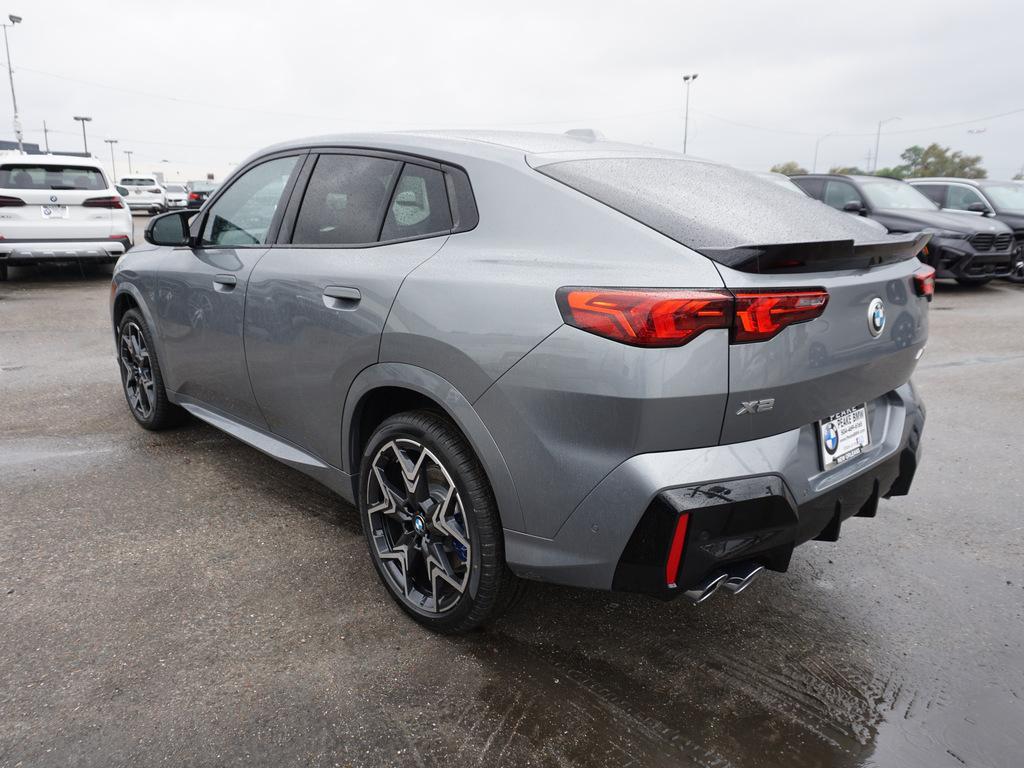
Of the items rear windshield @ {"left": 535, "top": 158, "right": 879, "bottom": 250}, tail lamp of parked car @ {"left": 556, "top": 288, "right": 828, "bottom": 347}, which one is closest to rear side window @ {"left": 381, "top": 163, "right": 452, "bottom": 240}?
rear windshield @ {"left": 535, "top": 158, "right": 879, "bottom": 250}

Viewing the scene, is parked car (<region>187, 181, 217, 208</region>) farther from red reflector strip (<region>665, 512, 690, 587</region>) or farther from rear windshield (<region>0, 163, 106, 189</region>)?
red reflector strip (<region>665, 512, 690, 587</region>)

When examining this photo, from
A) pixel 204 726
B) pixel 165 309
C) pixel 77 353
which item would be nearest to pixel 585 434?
pixel 204 726

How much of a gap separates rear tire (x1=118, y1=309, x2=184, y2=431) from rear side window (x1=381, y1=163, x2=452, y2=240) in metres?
2.24

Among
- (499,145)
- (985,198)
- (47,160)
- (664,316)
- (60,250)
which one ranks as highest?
(47,160)

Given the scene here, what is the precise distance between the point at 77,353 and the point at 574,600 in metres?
5.93

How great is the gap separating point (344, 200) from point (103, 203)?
9495mm

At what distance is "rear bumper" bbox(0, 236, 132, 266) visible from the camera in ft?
33.5

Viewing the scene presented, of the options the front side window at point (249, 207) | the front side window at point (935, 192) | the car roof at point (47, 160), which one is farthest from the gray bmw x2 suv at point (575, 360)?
the front side window at point (935, 192)

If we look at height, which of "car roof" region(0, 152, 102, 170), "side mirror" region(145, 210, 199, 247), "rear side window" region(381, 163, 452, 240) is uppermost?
"car roof" region(0, 152, 102, 170)

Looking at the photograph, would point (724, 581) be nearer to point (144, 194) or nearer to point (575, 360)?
point (575, 360)

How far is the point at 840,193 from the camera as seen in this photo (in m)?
12.0

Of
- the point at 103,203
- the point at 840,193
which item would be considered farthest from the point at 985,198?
the point at 103,203

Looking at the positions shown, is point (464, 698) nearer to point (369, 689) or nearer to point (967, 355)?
point (369, 689)

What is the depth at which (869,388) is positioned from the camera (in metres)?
2.39
